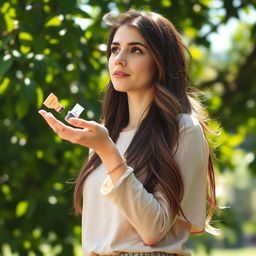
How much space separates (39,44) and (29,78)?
0.25m

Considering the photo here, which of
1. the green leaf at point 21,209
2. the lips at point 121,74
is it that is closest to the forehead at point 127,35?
the lips at point 121,74

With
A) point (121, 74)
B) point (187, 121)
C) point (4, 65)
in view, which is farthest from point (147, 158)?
point (4, 65)

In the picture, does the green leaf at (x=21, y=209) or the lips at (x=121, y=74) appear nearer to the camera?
the lips at (x=121, y=74)

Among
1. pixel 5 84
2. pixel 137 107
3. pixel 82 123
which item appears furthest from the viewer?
pixel 5 84

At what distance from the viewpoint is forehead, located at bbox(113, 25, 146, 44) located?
306 cm

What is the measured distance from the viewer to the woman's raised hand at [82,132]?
2592 mm

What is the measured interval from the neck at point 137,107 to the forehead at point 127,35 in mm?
211

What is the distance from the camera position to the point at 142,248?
2826 millimetres

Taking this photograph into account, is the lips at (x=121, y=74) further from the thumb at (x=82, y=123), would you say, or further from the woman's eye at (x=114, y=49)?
the thumb at (x=82, y=123)

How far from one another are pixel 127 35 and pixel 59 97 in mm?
1839

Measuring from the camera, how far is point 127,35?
3092 millimetres

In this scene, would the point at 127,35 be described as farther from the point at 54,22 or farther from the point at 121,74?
the point at 54,22

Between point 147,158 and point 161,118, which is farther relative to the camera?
point 161,118

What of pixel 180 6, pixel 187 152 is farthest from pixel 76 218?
pixel 187 152
